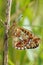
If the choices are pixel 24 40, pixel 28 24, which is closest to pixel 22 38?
pixel 24 40

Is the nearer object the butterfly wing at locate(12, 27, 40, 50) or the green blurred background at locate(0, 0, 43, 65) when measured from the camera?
the butterfly wing at locate(12, 27, 40, 50)

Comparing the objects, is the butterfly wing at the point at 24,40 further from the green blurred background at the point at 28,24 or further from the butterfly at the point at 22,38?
the green blurred background at the point at 28,24

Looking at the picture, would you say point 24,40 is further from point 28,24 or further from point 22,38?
point 28,24

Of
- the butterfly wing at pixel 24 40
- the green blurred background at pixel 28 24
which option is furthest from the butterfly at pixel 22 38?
the green blurred background at pixel 28 24

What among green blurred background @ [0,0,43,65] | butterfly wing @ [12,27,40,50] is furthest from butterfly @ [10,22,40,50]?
green blurred background @ [0,0,43,65]

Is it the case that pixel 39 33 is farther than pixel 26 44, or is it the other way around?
pixel 39 33

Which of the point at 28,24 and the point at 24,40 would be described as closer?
the point at 24,40

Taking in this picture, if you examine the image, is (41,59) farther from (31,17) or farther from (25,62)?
(31,17)

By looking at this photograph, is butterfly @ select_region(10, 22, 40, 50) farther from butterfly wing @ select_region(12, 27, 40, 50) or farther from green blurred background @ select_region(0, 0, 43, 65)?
green blurred background @ select_region(0, 0, 43, 65)

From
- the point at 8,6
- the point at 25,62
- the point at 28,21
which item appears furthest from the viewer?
the point at 28,21

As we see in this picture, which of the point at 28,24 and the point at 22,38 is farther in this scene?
the point at 28,24

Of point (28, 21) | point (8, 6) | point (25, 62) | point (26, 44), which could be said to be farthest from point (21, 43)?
point (28, 21)
